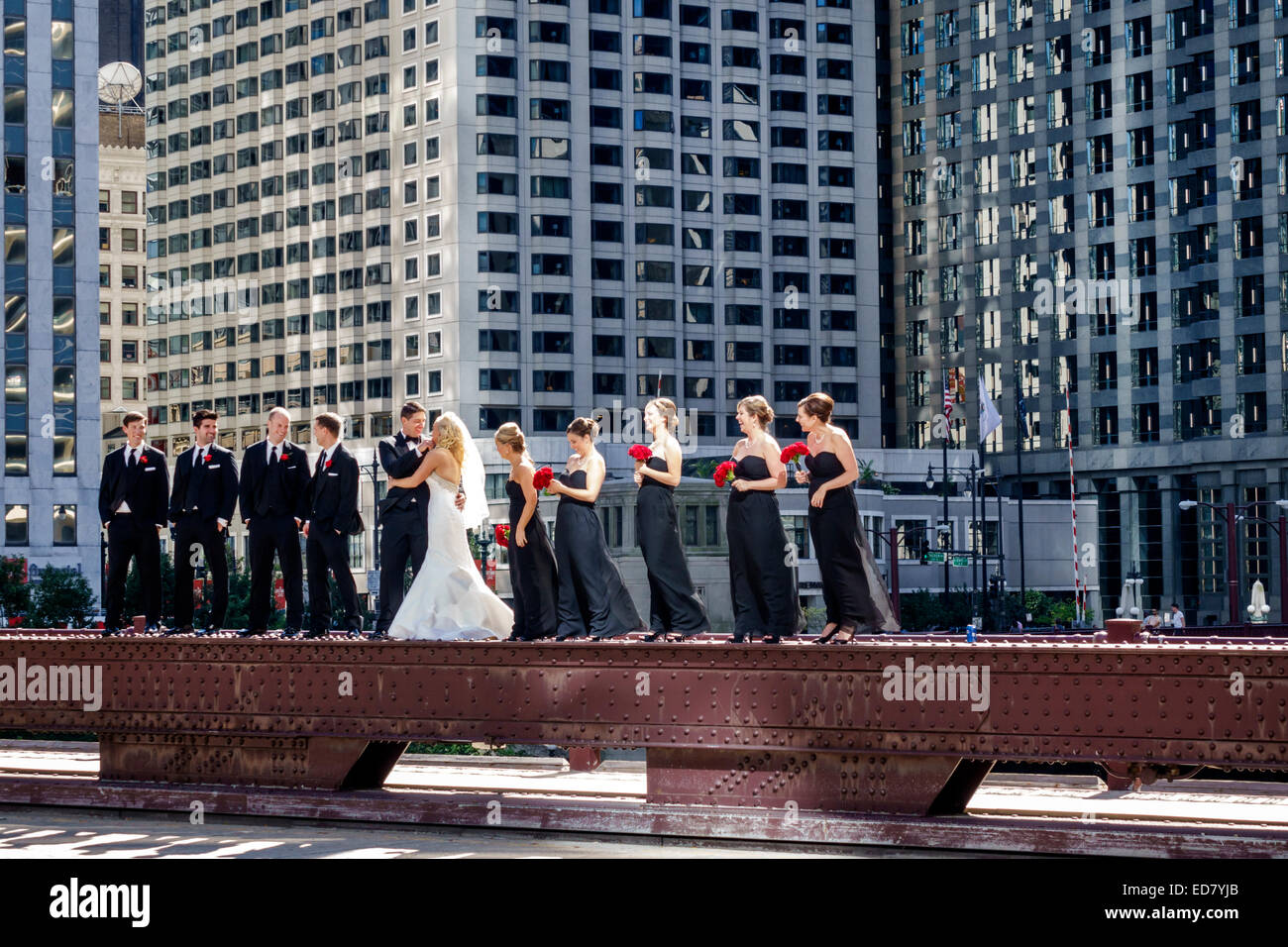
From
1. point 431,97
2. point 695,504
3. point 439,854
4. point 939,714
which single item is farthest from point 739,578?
point 431,97

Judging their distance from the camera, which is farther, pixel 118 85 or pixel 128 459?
pixel 118 85

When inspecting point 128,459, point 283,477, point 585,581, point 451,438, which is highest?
point 451,438

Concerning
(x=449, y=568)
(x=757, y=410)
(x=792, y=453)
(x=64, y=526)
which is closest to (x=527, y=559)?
(x=449, y=568)

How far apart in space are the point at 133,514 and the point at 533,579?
198 inches

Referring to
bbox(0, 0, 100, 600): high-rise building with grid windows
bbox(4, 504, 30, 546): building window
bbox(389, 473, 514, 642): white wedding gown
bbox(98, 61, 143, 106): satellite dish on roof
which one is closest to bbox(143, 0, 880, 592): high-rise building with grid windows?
bbox(98, 61, 143, 106): satellite dish on roof

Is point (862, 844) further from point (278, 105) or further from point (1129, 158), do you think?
point (278, 105)

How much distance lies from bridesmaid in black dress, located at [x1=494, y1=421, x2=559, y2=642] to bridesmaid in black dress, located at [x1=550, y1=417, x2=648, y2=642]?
147 millimetres

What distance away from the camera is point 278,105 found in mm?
143875

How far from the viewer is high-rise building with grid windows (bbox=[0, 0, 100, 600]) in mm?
94875

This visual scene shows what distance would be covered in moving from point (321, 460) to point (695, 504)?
186ft

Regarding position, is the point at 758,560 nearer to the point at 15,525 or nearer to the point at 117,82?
the point at 15,525

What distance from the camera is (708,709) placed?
1722 cm

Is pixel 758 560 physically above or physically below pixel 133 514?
below

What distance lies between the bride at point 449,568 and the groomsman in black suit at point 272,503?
1.40 meters
